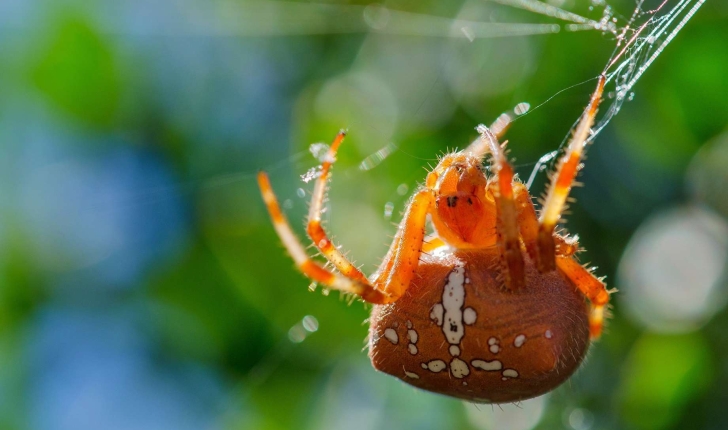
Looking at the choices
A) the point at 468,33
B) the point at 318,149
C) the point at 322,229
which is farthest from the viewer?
the point at 468,33

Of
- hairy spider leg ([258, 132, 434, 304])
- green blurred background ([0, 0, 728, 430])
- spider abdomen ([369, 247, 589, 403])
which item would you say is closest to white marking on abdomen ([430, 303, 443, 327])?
spider abdomen ([369, 247, 589, 403])

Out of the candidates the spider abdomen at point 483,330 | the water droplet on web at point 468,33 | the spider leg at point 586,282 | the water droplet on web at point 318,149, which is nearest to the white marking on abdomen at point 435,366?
Answer: the spider abdomen at point 483,330

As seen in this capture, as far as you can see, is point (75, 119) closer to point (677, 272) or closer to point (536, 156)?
point (536, 156)

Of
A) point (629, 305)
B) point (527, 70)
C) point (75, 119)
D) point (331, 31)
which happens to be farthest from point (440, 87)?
point (75, 119)

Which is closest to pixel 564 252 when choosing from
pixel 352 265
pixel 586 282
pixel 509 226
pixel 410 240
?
pixel 586 282

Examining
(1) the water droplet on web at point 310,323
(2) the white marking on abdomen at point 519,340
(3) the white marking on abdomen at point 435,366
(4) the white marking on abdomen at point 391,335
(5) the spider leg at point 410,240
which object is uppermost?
(5) the spider leg at point 410,240

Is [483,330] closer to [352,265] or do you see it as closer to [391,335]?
[391,335]

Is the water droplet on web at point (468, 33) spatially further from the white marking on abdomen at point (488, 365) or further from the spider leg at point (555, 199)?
the white marking on abdomen at point (488, 365)
